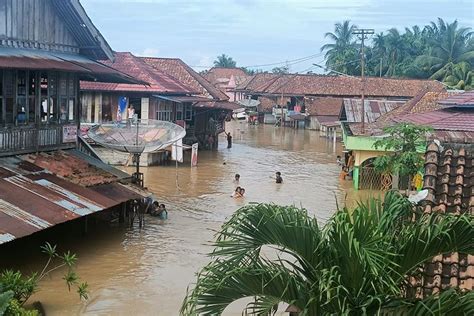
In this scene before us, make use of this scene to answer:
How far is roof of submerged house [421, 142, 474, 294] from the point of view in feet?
18.5

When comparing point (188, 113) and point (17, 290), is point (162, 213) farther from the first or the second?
point (188, 113)

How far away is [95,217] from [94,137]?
13.2ft

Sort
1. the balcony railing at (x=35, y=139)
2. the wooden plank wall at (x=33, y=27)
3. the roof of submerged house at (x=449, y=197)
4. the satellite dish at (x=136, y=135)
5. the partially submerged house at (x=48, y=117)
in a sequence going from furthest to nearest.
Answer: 1. the satellite dish at (x=136, y=135)
2. the wooden plank wall at (x=33, y=27)
3. the balcony railing at (x=35, y=139)
4. the partially submerged house at (x=48, y=117)
5. the roof of submerged house at (x=449, y=197)

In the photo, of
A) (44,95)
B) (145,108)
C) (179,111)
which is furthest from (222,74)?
(44,95)

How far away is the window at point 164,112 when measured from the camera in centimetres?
3406

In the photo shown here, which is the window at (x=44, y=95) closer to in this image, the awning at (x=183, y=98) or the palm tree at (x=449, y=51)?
the awning at (x=183, y=98)

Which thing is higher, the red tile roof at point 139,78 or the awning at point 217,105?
the red tile roof at point 139,78

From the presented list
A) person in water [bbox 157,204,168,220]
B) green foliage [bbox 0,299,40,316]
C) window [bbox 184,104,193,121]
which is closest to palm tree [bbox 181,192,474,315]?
green foliage [bbox 0,299,40,316]

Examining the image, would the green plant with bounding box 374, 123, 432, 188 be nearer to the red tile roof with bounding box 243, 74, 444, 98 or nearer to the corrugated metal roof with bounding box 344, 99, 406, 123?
the corrugated metal roof with bounding box 344, 99, 406, 123

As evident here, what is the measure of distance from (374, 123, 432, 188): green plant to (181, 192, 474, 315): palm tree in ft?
40.2

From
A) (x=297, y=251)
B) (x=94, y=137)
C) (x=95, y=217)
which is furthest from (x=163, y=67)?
(x=297, y=251)

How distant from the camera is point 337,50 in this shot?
8031 cm

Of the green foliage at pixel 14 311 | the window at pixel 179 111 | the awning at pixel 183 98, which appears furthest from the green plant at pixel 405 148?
the window at pixel 179 111

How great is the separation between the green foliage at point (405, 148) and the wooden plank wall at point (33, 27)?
9.58m
